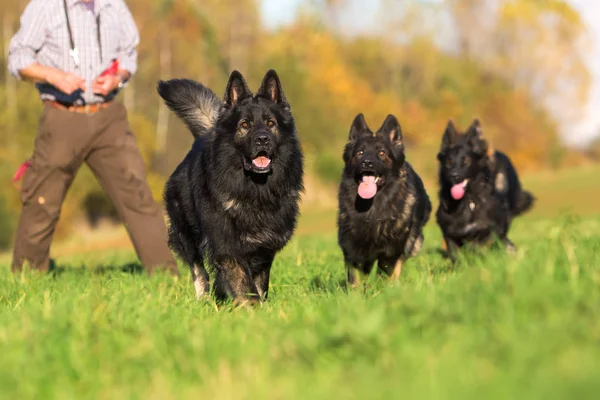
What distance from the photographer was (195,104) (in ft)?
21.9

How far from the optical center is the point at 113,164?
8.10 meters

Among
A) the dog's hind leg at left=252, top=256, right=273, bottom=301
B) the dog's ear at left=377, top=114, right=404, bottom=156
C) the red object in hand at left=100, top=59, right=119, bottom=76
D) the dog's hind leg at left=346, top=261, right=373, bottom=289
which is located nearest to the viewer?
the dog's hind leg at left=252, top=256, right=273, bottom=301

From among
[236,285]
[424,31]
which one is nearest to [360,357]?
[236,285]

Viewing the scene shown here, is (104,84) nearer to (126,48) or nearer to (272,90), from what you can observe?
(126,48)

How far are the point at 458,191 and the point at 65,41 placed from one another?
5006mm

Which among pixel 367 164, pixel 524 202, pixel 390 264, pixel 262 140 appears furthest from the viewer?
pixel 524 202

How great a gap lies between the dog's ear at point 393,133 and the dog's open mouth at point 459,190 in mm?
2378

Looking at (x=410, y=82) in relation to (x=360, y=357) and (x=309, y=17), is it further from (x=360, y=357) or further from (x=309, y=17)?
(x=360, y=357)

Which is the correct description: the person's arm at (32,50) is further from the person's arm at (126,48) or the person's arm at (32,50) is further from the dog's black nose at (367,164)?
the dog's black nose at (367,164)

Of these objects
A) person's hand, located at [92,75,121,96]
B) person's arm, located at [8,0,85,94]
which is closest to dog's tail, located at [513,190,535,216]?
person's hand, located at [92,75,121,96]

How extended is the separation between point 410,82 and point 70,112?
54831 millimetres

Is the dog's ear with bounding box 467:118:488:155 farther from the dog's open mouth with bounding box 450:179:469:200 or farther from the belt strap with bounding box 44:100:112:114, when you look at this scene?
the belt strap with bounding box 44:100:112:114

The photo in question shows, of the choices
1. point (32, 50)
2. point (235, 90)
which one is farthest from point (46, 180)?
point (235, 90)

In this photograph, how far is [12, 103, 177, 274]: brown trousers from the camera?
784cm
